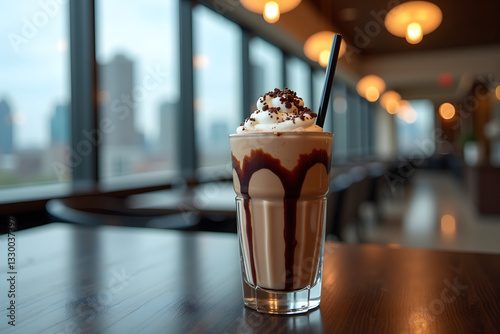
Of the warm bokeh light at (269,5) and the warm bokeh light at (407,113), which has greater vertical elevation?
the warm bokeh light at (407,113)

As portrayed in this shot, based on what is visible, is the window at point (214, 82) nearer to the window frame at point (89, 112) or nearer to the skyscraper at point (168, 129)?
the window frame at point (89, 112)

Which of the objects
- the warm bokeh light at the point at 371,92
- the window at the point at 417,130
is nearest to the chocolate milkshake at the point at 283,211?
the warm bokeh light at the point at 371,92

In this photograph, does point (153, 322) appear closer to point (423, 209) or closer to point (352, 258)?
point (352, 258)

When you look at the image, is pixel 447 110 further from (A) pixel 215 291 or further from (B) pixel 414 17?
(A) pixel 215 291

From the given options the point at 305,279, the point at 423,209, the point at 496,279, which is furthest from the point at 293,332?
the point at 423,209

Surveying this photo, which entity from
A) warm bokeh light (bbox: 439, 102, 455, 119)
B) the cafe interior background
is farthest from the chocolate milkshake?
warm bokeh light (bbox: 439, 102, 455, 119)

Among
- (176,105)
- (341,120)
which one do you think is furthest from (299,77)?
(176,105)
